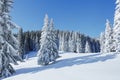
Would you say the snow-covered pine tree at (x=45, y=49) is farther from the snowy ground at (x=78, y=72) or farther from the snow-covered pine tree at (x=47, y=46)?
the snowy ground at (x=78, y=72)

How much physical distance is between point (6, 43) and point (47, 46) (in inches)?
864

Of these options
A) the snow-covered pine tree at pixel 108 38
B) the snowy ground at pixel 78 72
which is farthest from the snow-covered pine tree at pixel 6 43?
the snow-covered pine tree at pixel 108 38

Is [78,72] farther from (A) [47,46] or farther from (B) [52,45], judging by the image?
(A) [47,46]

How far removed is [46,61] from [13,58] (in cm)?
1987

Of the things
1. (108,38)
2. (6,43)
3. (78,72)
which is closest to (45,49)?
(6,43)

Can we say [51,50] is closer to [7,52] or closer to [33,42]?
[7,52]

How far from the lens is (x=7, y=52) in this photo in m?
23.8

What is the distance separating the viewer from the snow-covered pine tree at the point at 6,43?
23.4m

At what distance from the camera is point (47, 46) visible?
4553cm

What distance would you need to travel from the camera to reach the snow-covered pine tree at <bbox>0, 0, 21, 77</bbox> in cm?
2337

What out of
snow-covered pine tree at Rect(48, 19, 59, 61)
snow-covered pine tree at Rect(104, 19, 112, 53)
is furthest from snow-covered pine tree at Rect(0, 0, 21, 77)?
snow-covered pine tree at Rect(104, 19, 112, 53)

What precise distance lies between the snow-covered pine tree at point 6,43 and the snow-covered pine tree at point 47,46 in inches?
755

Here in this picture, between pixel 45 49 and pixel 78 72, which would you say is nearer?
pixel 78 72

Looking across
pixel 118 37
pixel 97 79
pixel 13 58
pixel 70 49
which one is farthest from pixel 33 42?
pixel 97 79
